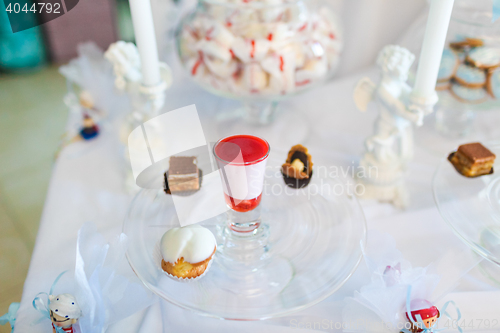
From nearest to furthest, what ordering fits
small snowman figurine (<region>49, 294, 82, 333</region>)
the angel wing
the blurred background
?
small snowman figurine (<region>49, 294, 82, 333</region>) < the angel wing < the blurred background


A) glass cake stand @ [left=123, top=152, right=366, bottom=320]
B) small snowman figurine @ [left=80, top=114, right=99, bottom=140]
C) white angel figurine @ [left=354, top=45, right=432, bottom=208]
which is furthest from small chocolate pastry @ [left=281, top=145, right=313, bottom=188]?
small snowman figurine @ [left=80, top=114, right=99, bottom=140]

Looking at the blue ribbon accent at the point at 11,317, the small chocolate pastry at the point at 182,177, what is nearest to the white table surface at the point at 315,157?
the blue ribbon accent at the point at 11,317

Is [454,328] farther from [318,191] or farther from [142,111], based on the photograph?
[142,111]

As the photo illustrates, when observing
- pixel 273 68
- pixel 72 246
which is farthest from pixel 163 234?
pixel 273 68

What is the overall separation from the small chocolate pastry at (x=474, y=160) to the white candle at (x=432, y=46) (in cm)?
12

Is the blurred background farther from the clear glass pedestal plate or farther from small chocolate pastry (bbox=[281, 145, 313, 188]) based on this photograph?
the clear glass pedestal plate

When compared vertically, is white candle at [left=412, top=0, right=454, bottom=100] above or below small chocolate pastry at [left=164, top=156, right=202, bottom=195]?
above

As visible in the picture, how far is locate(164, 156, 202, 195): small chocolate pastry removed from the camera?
0.63 meters

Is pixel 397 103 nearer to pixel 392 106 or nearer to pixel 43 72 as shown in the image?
pixel 392 106

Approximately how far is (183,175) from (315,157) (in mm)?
321

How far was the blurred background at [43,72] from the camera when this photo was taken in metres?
1.07

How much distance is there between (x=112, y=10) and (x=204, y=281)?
65.4 inches

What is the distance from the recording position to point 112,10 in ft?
5.96

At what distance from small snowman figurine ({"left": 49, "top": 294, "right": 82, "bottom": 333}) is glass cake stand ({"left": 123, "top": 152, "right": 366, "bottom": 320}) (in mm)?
86
